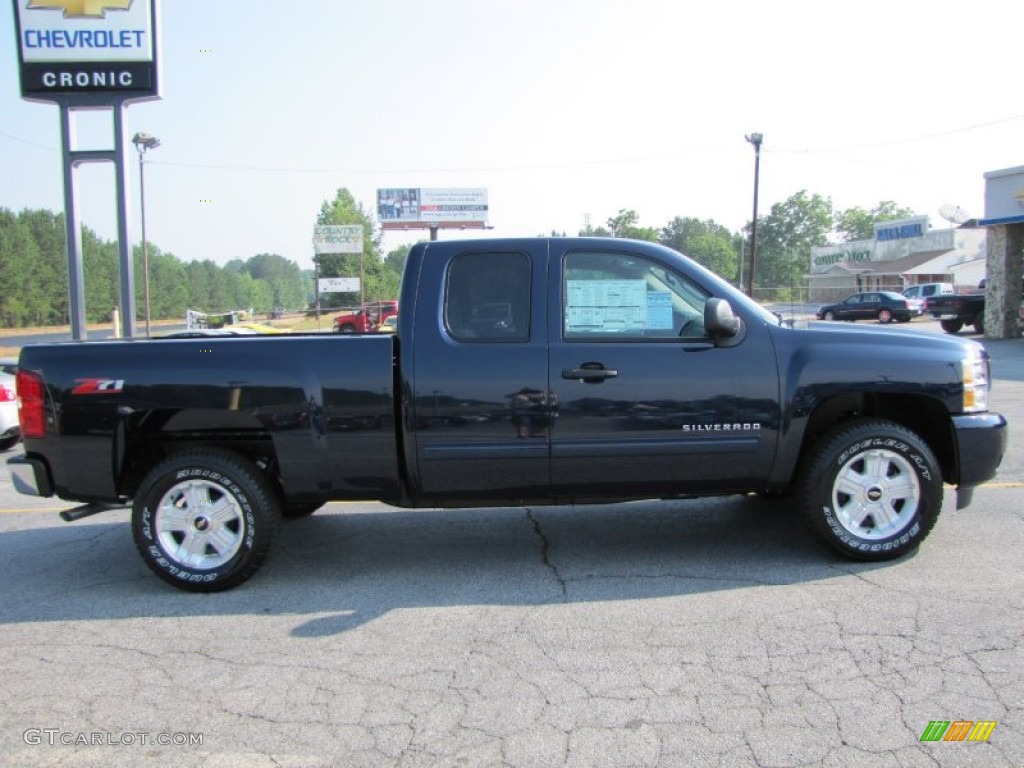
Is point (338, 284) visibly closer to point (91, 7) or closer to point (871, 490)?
point (91, 7)

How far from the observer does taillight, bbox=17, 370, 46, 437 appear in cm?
451

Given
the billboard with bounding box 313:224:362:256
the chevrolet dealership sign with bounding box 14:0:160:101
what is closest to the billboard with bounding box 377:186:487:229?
the billboard with bounding box 313:224:362:256

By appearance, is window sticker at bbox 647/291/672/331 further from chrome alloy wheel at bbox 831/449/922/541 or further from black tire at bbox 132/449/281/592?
black tire at bbox 132/449/281/592

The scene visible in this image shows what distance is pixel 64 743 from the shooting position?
9.89 ft

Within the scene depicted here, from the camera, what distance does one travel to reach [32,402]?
4527 millimetres

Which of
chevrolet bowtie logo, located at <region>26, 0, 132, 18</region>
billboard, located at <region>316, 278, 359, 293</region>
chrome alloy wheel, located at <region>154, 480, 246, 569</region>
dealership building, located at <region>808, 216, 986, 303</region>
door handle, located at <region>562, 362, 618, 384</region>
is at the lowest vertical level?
chrome alloy wheel, located at <region>154, 480, 246, 569</region>

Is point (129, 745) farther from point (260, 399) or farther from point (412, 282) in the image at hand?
point (412, 282)

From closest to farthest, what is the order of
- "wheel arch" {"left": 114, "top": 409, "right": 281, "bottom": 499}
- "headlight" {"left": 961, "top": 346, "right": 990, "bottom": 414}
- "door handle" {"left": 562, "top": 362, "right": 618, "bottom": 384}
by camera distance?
"door handle" {"left": 562, "top": 362, "right": 618, "bottom": 384} → "wheel arch" {"left": 114, "top": 409, "right": 281, "bottom": 499} → "headlight" {"left": 961, "top": 346, "right": 990, "bottom": 414}

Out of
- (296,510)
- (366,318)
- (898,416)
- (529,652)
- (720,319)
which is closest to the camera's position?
(529,652)

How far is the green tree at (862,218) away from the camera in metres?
124

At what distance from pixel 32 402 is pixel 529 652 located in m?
3.13

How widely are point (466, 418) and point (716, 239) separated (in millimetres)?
112207

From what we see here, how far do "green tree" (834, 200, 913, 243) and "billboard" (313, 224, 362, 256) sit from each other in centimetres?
9345

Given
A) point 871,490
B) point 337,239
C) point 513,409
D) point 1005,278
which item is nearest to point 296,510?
A: point 513,409
